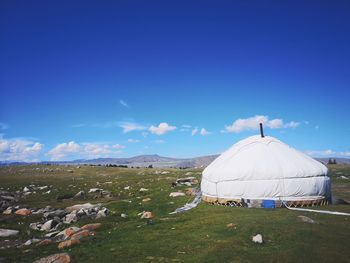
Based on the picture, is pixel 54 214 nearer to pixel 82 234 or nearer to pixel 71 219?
pixel 71 219

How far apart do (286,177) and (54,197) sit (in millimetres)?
35951

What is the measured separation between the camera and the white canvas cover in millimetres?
29281

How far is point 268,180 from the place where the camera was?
2936 centimetres

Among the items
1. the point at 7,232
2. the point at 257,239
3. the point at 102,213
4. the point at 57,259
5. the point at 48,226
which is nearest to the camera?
the point at 57,259

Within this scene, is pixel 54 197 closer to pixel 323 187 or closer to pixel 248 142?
pixel 248 142

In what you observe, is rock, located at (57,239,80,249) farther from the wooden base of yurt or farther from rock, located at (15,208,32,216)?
rock, located at (15,208,32,216)

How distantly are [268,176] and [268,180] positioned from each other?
1.16ft

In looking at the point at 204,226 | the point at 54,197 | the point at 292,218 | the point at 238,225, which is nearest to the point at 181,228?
the point at 204,226

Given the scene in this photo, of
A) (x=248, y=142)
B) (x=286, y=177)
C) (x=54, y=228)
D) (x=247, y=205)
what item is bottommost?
(x=54, y=228)

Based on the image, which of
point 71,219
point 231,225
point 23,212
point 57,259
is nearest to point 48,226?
point 71,219

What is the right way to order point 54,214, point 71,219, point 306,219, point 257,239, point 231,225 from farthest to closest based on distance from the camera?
point 54,214 < point 71,219 < point 306,219 < point 231,225 < point 257,239

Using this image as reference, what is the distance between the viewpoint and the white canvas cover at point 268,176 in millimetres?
29281

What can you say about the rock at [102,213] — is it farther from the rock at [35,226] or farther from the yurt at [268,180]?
the yurt at [268,180]

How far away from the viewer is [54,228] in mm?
30156
